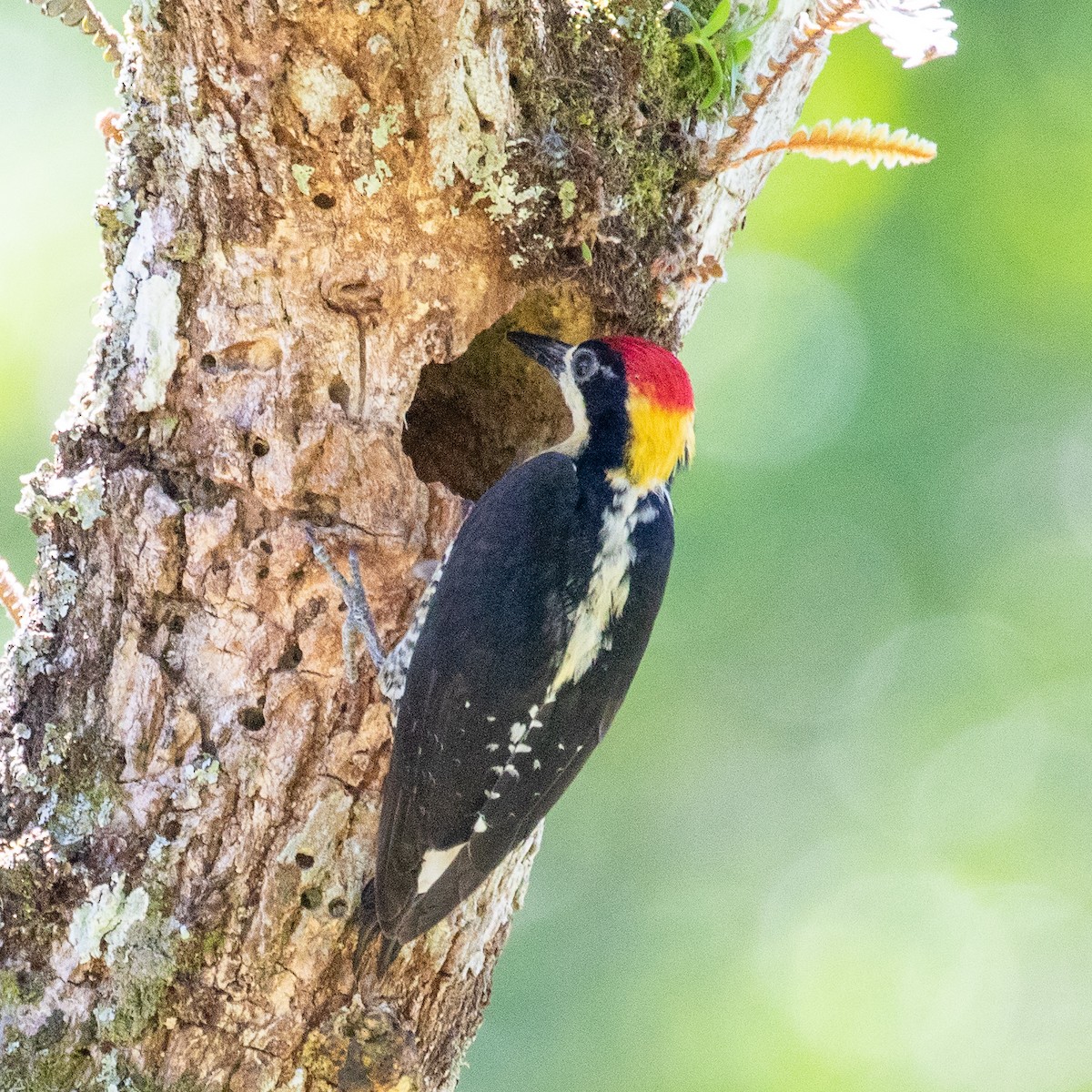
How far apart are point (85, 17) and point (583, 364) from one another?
4.85 ft

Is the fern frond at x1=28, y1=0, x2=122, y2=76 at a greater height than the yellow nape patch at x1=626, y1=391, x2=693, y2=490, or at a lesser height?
greater

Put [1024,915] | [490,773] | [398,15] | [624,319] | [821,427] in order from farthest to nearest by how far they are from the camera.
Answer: [1024,915]
[821,427]
[624,319]
[490,773]
[398,15]

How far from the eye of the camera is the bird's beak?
10.4 ft

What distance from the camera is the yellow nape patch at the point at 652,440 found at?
3.15m

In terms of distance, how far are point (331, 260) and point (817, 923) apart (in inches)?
196

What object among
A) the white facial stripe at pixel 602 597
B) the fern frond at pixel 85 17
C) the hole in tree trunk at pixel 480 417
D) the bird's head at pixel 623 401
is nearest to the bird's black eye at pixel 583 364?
the bird's head at pixel 623 401

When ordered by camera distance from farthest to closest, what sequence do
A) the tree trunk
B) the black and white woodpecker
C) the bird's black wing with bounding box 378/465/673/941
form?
the bird's black wing with bounding box 378/465/673/941 < the black and white woodpecker < the tree trunk

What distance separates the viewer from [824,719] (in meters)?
6.78

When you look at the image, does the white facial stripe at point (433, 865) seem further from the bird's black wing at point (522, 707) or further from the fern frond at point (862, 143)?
the fern frond at point (862, 143)

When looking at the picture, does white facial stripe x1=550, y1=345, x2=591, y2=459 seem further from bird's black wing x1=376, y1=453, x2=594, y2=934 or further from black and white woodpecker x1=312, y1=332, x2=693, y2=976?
bird's black wing x1=376, y1=453, x2=594, y2=934

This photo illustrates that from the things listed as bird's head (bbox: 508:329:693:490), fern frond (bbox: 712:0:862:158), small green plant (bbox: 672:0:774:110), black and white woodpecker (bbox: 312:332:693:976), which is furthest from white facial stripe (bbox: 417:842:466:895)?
small green plant (bbox: 672:0:774:110)

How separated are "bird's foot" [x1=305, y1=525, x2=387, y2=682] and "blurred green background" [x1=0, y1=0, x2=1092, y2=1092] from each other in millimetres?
2634

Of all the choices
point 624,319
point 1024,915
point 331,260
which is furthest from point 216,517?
point 1024,915

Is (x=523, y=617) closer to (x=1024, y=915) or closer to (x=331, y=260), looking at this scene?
(x=331, y=260)
